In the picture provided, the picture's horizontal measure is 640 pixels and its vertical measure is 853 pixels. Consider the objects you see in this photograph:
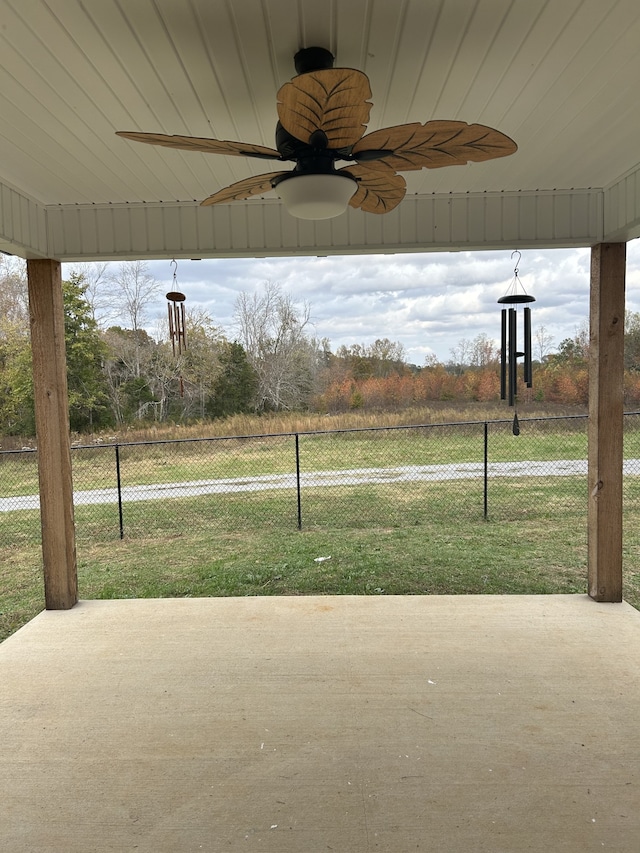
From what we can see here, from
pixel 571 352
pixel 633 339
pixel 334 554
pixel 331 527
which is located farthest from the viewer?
pixel 571 352

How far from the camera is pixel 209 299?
23.5ft

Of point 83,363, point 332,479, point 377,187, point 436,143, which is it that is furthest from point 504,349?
point 83,363

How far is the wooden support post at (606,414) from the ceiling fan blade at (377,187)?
1729 mm

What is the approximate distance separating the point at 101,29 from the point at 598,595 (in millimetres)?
3415

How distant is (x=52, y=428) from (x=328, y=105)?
260 centimetres

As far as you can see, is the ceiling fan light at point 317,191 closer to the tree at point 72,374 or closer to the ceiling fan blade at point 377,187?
the ceiling fan blade at point 377,187

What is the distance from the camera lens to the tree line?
19.6 ft

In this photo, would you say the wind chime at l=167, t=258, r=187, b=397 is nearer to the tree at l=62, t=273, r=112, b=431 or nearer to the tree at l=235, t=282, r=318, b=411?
the tree at l=235, t=282, r=318, b=411

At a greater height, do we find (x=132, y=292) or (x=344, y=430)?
(x=132, y=292)

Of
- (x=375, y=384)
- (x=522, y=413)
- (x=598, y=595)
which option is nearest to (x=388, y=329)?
(x=375, y=384)

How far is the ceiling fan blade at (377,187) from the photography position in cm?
158

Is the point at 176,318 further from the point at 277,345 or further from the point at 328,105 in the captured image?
the point at 277,345

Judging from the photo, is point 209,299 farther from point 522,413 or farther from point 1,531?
point 522,413

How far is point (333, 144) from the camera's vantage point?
1453 mm
